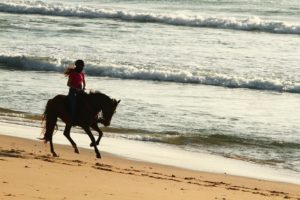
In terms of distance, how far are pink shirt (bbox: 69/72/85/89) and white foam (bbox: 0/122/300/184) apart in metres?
1.72

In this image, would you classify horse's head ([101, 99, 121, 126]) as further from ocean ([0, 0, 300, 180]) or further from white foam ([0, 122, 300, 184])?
ocean ([0, 0, 300, 180])

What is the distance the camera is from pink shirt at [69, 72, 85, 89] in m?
15.3

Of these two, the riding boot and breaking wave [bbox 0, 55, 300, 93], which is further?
breaking wave [bbox 0, 55, 300, 93]

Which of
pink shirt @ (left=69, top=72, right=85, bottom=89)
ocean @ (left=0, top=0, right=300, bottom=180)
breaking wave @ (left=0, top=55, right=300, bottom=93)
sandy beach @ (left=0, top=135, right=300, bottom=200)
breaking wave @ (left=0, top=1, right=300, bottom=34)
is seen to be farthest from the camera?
breaking wave @ (left=0, top=1, right=300, bottom=34)

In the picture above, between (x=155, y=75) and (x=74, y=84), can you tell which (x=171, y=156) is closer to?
(x=74, y=84)

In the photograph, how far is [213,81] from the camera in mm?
27562

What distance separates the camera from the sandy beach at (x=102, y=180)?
1107cm

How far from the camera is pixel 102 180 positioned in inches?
488

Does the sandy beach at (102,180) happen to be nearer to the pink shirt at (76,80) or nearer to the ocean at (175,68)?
the pink shirt at (76,80)

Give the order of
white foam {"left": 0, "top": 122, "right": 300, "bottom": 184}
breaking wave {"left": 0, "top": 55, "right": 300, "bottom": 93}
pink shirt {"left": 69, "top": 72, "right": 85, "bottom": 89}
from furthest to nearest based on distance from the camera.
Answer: breaking wave {"left": 0, "top": 55, "right": 300, "bottom": 93} < white foam {"left": 0, "top": 122, "right": 300, "bottom": 184} < pink shirt {"left": 69, "top": 72, "right": 85, "bottom": 89}

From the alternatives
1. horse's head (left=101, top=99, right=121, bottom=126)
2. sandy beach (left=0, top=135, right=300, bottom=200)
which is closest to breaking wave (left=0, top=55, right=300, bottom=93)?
sandy beach (left=0, top=135, right=300, bottom=200)

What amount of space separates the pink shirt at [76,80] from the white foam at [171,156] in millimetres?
1717

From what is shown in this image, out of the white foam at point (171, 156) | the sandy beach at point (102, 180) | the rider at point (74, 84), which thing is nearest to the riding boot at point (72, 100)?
the rider at point (74, 84)

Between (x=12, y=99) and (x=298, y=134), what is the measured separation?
25.7 feet
